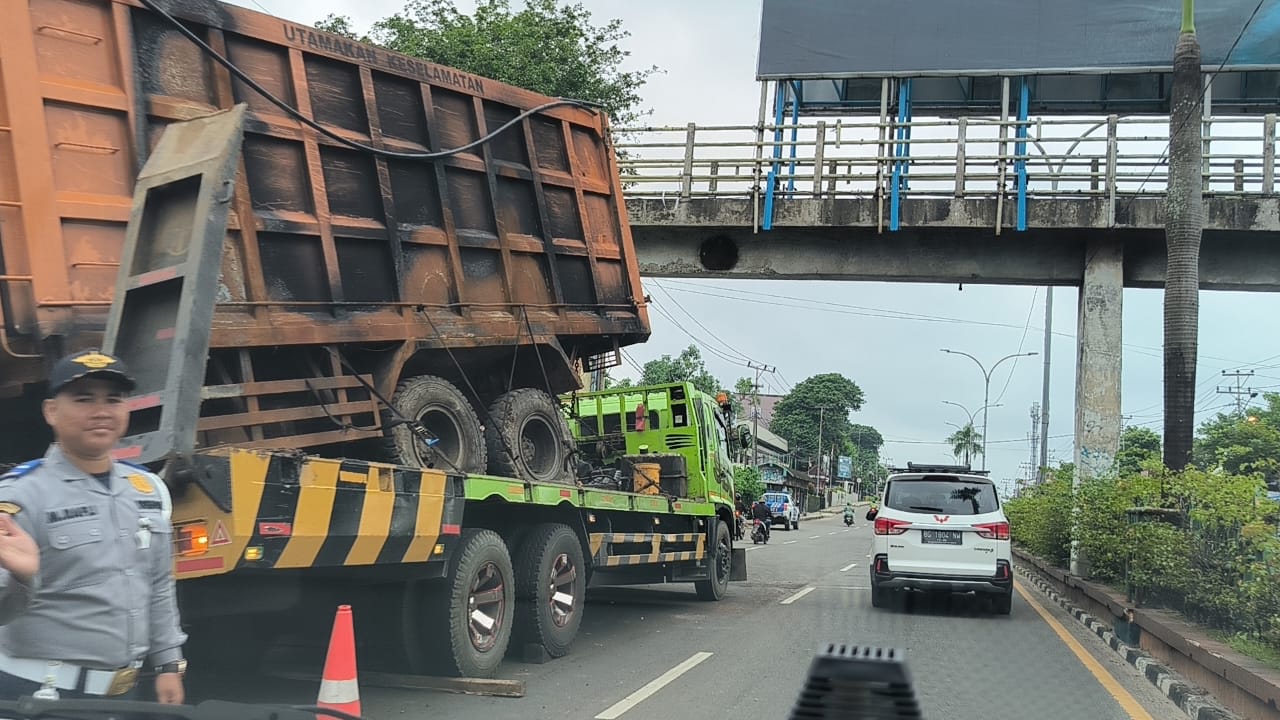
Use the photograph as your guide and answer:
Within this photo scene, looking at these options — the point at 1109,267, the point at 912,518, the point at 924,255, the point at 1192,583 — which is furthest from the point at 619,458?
the point at 1109,267

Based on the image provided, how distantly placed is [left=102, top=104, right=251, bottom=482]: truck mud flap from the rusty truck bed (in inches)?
15.1

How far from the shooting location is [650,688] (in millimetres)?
7621

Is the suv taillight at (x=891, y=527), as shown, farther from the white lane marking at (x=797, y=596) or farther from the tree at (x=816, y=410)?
the tree at (x=816, y=410)

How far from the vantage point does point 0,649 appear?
287 centimetres

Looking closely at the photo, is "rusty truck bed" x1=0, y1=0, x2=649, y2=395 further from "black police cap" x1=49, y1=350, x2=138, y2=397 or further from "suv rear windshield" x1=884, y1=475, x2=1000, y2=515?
"suv rear windshield" x1=884, y1=475, x2=1000, y2=515

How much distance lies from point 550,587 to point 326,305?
2847mm

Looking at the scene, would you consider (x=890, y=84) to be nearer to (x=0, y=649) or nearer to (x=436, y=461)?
(x=436, y=461)

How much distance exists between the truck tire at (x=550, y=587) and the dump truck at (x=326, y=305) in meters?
0.03

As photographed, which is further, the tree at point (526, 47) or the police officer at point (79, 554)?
the tree at point (526, 47)

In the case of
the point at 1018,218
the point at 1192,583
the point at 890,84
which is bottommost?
the point at 1192,583

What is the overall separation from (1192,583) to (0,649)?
927 centimetres

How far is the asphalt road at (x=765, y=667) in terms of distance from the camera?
6.98 m

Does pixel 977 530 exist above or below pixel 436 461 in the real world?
below

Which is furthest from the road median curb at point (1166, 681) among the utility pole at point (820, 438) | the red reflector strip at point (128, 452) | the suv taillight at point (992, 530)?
the utility pole at point (820, 438)
